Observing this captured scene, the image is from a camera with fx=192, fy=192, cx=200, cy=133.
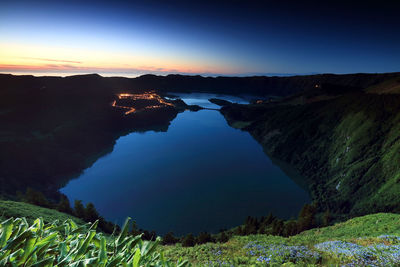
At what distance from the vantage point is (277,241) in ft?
53.6

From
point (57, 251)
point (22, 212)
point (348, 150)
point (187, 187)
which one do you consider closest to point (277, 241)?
point (57, 251)

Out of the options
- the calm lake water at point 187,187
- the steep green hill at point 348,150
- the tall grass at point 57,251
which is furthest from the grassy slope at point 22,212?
the steep green hill at point 348,150

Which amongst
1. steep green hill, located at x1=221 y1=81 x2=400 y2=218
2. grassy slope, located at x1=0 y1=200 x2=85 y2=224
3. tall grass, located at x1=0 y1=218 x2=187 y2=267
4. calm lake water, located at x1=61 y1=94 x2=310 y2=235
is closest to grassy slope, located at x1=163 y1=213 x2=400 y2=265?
tall grass, located at x1=0 y1=218 x2=187 y2=267

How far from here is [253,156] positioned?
12962 cm

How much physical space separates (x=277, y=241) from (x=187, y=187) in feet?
259

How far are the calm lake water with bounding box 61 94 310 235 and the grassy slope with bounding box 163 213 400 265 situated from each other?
50190 mm

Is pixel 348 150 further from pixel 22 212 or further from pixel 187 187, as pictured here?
pixel 22 212

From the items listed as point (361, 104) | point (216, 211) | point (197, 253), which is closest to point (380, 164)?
point (361, 104)

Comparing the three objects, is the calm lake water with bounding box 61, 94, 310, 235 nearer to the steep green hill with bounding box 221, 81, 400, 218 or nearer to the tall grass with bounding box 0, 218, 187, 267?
the steep green hill with bounding box 221, 81, 400, 218

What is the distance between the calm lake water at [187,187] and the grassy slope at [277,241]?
5019 cm

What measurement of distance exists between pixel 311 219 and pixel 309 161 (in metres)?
61.8

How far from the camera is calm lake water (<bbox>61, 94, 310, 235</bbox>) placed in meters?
73.2

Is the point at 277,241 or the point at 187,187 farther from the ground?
the point at 277,241

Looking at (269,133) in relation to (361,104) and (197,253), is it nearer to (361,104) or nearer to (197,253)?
(361,104)
